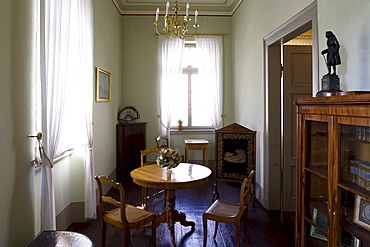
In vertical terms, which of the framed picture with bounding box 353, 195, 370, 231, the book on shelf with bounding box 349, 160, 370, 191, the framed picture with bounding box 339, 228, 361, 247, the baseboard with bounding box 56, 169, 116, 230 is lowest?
the baseboard with bounding box 56, 169, 116, 230

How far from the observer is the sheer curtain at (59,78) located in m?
2.29

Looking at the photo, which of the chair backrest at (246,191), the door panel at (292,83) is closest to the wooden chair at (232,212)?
the chair backrest at (246,191)

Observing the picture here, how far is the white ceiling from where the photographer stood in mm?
5598

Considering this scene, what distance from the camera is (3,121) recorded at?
1.78 metres

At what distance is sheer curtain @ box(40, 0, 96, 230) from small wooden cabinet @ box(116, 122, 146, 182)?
170 centimetres

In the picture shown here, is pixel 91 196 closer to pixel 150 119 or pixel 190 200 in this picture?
pixel 190 200

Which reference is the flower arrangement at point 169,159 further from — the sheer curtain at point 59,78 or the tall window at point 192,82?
the tall window at point 192,82

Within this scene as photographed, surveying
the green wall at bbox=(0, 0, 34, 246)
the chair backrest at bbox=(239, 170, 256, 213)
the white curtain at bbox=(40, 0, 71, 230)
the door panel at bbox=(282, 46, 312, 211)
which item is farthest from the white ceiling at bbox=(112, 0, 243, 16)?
the chair backrest at bbox=(239, 170, 256, 213)

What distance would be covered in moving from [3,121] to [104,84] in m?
2.70

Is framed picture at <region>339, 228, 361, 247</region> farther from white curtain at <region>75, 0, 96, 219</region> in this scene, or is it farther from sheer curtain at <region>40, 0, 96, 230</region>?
white curtain at <region>75, 0, 96, 219</region>

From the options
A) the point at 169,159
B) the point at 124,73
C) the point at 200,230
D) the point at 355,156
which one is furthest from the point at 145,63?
the point at 355,156

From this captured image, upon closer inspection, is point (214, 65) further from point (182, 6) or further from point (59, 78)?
point (59, 78)

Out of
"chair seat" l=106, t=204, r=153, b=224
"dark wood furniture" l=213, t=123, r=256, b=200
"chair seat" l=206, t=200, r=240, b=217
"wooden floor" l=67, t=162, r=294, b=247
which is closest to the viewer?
"chair seat" l=106, t=204, r=153, b=224

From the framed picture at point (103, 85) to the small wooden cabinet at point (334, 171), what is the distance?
3.06 metres
